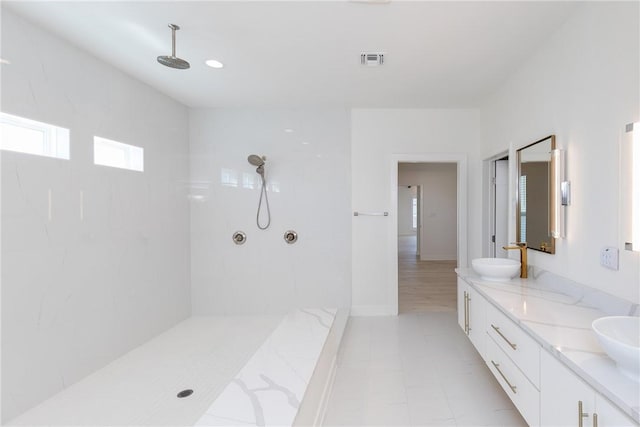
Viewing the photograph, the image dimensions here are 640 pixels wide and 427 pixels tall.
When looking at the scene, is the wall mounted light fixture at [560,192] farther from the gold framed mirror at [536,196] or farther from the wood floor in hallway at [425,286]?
the wood floor in hallway at [425,286]

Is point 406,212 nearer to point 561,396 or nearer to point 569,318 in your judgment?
point 569,318

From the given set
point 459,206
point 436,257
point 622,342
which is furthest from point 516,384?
point 436,257

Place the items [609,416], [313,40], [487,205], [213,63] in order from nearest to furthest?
[609,416], [313,40], [213,63], [487,205]

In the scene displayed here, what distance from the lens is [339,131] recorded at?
3.84 metres

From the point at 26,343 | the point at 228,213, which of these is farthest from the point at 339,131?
the point at 26,343

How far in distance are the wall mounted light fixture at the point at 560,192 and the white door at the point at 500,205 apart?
4.33ft

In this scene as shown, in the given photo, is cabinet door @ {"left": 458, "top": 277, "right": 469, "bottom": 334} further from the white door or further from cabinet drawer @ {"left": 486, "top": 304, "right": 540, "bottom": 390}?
the white door

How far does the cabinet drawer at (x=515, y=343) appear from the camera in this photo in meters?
1.46

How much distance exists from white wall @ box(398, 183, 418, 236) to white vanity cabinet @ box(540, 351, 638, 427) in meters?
11.5

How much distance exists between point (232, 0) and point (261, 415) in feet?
7.41

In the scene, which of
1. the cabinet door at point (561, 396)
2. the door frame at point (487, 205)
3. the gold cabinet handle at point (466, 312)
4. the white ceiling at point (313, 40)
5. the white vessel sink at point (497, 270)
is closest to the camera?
the cabinet door at point (561, 396)

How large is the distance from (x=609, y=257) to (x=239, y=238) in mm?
3373

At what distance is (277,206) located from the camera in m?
3.86

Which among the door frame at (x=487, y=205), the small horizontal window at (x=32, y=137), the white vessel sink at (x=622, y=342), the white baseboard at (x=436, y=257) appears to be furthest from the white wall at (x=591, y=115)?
the white baseboard at (x=436, y=257)
